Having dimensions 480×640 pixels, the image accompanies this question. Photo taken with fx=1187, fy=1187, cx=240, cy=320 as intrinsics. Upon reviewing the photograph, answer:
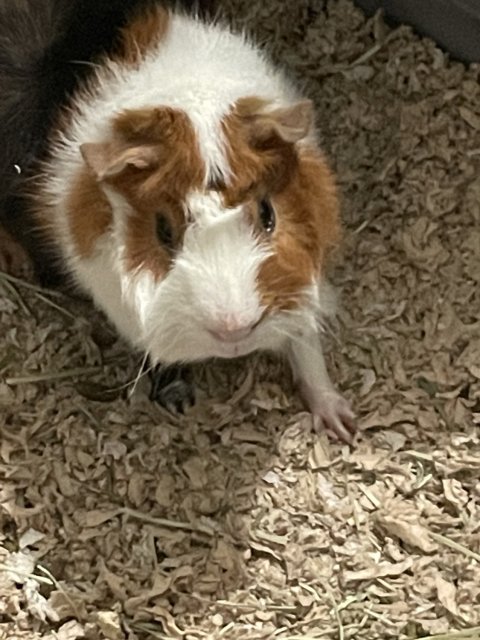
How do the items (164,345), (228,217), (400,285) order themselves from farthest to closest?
(400,285)
(164,345)
(228,217)

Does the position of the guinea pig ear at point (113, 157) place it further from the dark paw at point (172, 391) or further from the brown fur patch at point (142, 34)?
the dark paw at point (172, 391)

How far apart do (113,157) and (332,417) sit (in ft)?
2.71

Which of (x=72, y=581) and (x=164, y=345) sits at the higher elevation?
(x=164, y=345)

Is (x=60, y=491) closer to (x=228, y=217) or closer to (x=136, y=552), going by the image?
(x=136, y=552)

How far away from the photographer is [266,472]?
2484mm

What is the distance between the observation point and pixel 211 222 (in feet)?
6.36

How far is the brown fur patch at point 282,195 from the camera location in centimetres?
199

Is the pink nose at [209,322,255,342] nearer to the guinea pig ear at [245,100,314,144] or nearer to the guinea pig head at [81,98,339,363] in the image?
the guinea pig head at [81,98,339,363]

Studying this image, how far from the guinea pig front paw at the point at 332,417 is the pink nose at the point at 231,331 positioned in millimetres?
587

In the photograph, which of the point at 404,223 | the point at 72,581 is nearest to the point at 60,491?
the point at 72,581

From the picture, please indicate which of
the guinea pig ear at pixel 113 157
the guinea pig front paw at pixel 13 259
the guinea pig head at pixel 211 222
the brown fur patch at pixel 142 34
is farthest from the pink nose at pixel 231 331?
the guinea pig front paw at pixel 13 259

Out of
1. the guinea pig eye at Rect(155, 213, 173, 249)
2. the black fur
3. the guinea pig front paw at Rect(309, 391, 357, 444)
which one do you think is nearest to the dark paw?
the guinea pig front paw at Rect(309, 391, 357, 444)

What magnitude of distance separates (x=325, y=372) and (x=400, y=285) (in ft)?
0.91

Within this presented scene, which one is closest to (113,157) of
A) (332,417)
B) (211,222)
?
(211,222)
